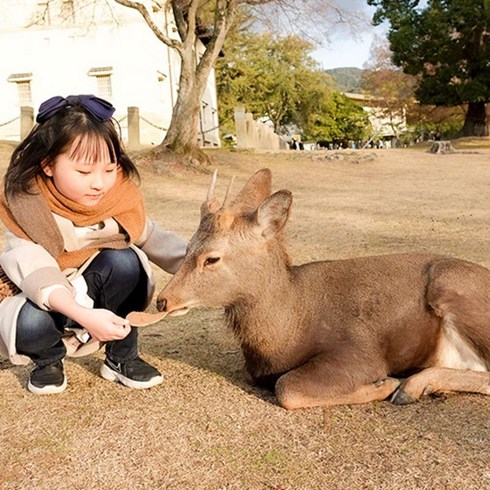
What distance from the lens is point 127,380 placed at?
3.79m

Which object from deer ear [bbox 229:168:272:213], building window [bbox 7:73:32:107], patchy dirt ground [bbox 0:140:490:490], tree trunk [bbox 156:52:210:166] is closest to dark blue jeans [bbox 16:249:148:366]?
patchy dirt ground [bbox 0:140:490:490]

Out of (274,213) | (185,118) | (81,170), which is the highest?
(81,170)

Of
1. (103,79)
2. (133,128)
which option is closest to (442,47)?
(103,79)

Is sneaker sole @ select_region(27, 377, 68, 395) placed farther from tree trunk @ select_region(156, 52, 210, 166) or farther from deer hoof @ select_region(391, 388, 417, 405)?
tree trunk @ select_region(156, 52, 210, 166)

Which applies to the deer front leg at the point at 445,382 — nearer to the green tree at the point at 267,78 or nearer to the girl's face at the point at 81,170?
the girl's face at the point at 81,170

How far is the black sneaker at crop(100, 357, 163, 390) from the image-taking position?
376cm

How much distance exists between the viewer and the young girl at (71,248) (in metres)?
3.41

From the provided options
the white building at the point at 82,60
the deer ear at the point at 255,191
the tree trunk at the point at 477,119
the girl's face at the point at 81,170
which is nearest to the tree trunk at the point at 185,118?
the white building at the point at 82,60

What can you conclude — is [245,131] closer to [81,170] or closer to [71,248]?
[71,248]

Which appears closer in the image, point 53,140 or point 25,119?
point 53,140

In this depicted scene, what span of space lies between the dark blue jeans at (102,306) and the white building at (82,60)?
2812cm

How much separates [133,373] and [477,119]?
35.8m

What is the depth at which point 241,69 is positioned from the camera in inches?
1997

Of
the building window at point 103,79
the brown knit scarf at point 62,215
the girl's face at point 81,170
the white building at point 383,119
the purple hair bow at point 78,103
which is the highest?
the building window at point 103,79
